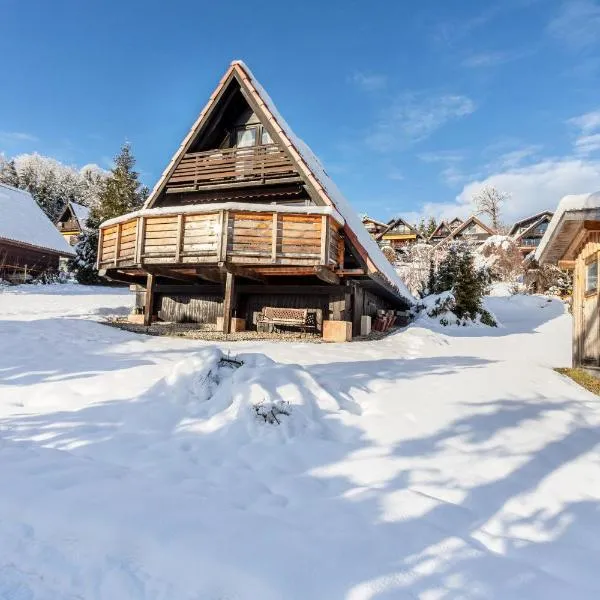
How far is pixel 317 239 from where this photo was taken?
10.7 metres

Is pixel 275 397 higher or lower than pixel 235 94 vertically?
lower

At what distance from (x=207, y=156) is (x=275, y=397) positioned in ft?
36.9

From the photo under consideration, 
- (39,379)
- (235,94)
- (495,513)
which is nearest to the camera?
(495,513)

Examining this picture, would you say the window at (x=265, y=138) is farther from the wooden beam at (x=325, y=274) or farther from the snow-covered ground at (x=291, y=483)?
the snow-covered ground at (x=291, y=483)

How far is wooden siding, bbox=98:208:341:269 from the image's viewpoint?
10.7 m

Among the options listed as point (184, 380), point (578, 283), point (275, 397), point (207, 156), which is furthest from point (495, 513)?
point (207, 156)

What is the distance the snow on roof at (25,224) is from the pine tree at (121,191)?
395cm

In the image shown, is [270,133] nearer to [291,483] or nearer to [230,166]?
[230,166]

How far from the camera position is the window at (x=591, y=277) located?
27.9ft

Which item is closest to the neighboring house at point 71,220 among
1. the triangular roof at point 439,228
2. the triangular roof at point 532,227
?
the triangular roof at point 439,228

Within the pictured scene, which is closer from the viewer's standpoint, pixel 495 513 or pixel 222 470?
pixel 495 513

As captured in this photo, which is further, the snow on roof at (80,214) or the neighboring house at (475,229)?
the neighboring house at (475,229)

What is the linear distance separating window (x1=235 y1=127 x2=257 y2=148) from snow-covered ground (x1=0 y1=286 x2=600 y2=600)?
9.88 m

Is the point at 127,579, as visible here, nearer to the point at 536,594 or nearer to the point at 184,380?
the point at 536,594
